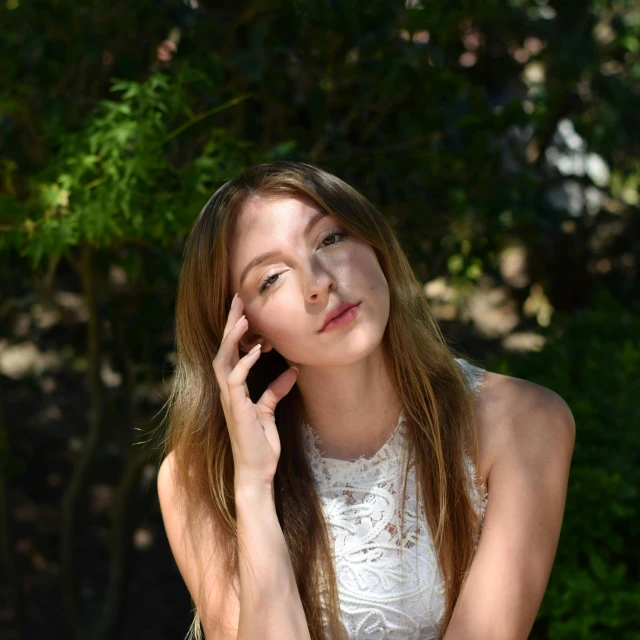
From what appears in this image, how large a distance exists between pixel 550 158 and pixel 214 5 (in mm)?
3210

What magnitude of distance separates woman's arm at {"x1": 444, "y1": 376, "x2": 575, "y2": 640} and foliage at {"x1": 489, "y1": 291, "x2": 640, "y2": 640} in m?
0.53

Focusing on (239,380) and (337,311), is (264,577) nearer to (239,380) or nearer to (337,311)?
(239,380)

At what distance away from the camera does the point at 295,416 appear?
2.44 m

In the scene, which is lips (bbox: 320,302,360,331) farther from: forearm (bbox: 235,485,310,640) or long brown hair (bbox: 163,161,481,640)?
forearm (bbox: 235,485,310,640)

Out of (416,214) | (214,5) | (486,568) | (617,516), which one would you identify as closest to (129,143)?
(214,5)

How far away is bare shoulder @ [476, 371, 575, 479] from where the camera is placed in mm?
2139

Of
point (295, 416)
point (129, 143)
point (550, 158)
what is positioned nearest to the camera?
point (295, 416)

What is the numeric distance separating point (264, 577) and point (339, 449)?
1.37 feet

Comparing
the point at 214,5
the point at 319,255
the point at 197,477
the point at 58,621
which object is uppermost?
the point at 214,5

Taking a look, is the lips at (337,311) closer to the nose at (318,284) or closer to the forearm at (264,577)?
the nose at (318,284)

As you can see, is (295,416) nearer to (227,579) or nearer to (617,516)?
(227,579)

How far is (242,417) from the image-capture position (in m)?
2.16

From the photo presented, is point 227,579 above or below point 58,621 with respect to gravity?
above

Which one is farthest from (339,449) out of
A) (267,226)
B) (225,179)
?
(225,179)
